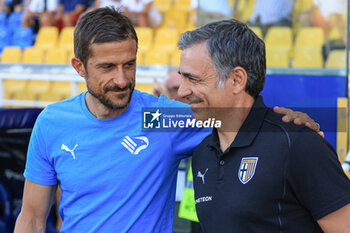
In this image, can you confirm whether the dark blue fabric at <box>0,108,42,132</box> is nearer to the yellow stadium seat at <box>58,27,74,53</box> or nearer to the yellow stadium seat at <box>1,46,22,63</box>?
the yellow stadium seat at <box>58,27,74,53</box>

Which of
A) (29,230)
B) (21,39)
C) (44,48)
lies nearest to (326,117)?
(29,230)

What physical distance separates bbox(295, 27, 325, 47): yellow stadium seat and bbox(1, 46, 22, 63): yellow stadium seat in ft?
20.9

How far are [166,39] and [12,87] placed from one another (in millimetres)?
2399

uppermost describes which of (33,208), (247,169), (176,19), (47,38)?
(176,19)

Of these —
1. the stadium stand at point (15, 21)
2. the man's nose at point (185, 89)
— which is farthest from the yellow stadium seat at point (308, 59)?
the stadium stand at point (15, 21)

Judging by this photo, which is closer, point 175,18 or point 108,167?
point 108,167

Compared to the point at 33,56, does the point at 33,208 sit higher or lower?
lower

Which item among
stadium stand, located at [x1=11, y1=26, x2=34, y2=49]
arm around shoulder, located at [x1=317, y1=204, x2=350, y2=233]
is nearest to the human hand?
arm around shoulder, located at [x1=317, y1=204, x2=350, y2=233]

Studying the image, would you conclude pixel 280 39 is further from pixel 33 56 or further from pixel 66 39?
pixel 33 56

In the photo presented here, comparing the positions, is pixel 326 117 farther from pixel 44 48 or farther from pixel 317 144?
pixel 44 48

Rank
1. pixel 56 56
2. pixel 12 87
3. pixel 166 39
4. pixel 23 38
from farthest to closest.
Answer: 1. pixel 23 38
2. pixel 56 56
3. pixel 166 39
4. pixel 12 87

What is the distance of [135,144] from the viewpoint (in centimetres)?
169

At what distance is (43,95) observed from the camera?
641 cm

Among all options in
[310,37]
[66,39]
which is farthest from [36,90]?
[310,37]
